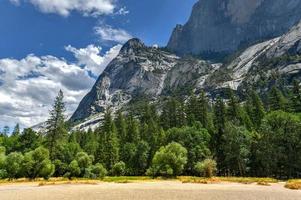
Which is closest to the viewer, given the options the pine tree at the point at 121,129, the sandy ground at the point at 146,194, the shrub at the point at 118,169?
the sandy ground at the point at 146,194

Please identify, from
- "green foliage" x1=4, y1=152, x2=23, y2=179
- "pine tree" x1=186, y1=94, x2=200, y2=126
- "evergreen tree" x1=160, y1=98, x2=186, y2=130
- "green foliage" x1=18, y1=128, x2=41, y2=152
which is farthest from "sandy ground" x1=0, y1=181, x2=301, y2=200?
"evergreen tree" x1=160, y1=98, x2=186, y2=130

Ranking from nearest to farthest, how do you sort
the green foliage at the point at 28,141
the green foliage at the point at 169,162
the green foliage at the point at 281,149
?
the green foliage at the point at 169,162 → the green foliage at the point at 281,149 → the green foliage at the point at 28,141

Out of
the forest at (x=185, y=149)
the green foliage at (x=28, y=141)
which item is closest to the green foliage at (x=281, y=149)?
the forest at (x=185, y=149)

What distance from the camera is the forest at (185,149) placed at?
232ft

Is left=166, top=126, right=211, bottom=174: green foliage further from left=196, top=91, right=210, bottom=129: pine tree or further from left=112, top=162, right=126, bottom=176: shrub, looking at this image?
left=196, top=91, right=210, bottom=129: pine tree

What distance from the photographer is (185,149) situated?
75.2 meters

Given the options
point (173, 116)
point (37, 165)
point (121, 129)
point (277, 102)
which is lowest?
point (37, 165)

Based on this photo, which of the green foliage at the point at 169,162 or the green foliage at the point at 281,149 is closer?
the green foliage at the point at 169,162

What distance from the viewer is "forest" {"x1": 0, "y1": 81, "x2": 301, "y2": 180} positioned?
70812mm

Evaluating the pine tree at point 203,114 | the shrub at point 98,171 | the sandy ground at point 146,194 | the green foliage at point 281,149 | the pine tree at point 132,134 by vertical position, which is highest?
the pine tree at point 203,114

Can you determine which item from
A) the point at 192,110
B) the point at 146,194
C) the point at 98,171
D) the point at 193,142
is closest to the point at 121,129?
the point at 192,110

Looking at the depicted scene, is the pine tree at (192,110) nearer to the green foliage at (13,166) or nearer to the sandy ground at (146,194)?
the green foliage at (13,166)

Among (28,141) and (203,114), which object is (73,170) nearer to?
(28,141)

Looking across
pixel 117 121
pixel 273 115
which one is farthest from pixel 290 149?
pixel 117 121
